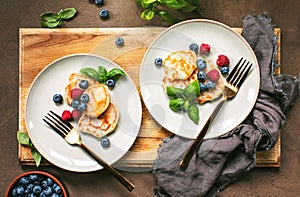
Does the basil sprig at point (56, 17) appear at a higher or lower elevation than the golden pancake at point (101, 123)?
higher

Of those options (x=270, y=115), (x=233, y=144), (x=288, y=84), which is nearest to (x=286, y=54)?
(x=288, y=84)

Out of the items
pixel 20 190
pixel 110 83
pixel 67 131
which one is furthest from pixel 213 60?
pixel 20 190

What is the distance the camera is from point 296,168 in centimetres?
201

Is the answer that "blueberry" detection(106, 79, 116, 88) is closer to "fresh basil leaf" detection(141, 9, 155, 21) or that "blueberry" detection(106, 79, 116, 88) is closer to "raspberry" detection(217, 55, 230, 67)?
"fresh basil leaf" detection(141, 9, 155, 21)

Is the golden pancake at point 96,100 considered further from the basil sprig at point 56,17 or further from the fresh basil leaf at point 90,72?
the basil sprig at point 56,17

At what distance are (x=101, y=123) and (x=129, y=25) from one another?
40 cm

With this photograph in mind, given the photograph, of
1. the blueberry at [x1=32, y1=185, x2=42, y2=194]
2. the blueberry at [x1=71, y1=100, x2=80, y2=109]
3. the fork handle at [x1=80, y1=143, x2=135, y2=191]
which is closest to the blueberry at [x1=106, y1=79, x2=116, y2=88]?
the blueberry at [x1=71, y1=100, x2=80, y2=109]

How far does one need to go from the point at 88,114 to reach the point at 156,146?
0.92 feet

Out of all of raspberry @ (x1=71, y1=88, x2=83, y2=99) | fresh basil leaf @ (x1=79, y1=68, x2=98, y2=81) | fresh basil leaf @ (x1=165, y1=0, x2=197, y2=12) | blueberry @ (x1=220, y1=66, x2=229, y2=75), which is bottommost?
raspberry @ (x1=71, y1=88, x2=83, y2=99)

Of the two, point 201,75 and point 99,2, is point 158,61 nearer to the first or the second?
point 201,75

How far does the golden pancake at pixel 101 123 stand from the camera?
186cm

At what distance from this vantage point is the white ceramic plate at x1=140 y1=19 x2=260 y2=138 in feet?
6.14

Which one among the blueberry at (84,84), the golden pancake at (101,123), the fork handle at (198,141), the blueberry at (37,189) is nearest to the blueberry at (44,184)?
the blueberry at (37,189)

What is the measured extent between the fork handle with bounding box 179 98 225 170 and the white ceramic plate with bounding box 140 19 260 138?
0.02 m
